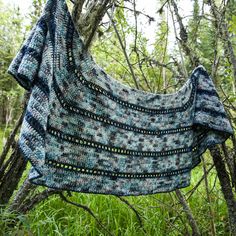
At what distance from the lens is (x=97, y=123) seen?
106 cm

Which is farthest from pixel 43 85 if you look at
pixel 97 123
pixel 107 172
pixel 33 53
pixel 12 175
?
pixel 12 175

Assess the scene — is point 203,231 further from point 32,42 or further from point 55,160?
point 32,42

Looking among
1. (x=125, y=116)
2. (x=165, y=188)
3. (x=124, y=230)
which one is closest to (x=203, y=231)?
(x=124, y=230)

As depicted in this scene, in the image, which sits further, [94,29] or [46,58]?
[94,29]

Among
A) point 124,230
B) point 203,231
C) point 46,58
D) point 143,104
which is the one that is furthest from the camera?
point 124,230

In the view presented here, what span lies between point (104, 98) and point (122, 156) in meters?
0.21

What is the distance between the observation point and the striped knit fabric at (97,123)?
0.90 metres

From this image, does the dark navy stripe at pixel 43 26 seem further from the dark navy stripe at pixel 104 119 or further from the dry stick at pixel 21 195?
the dry stick at pixel 21 195

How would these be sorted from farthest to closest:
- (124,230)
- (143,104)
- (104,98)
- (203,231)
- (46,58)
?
(124,230) → (203,231) → (143,104) → (104,98) → (46,58)

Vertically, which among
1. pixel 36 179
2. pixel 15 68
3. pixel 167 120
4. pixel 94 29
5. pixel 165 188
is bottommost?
pixel 36 179

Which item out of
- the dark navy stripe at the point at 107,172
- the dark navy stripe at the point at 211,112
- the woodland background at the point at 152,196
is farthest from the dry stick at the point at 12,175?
the dark navy stripe at the point at 211,112

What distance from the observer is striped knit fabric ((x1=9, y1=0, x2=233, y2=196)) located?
896mm

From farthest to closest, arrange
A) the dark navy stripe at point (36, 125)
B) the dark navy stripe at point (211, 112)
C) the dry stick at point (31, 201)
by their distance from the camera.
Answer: the dry stick at point (31, 201), the dark navy stripe at point (211, 112), the dark navy stripe at point (36, 125)

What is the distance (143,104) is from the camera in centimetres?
118
